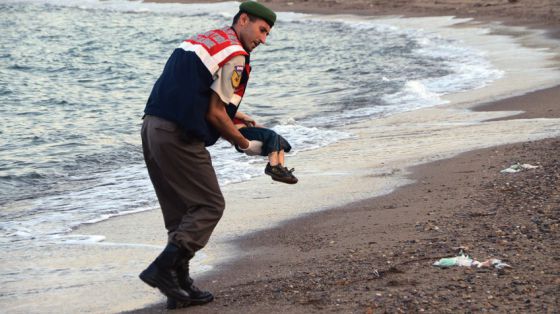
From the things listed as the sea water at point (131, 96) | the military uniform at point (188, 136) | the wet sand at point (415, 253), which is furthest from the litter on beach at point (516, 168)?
the military uniform at point (188, 136)

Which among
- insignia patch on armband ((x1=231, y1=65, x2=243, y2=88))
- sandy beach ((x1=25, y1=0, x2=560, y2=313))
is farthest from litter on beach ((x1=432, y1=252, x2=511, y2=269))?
insignia patch on armband ((x1=231, y1=65, x2=243, y2=88))

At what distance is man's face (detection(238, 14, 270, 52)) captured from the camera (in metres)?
5.37

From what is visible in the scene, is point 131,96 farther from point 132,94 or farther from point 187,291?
point 187,291

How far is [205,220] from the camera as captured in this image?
5473mm

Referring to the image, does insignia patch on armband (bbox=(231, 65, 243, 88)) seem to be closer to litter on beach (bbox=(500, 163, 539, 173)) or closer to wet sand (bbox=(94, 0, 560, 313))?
wet sand (bbox=(94, 0, 560, 313))

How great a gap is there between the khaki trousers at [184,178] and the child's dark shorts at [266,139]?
0.26 meters

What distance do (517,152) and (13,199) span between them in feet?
16.5

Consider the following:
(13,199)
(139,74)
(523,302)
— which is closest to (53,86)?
(139,74)

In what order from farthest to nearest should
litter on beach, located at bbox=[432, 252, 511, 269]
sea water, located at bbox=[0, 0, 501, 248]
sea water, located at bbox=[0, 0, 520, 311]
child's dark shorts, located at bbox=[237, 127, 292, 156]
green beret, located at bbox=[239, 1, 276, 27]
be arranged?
sea water, located at bbox=[0, 0, 501, 248] → sea water, located at bbox=[0, 0, 520, 311] → litter on beach, located at bbox=[432, 252, 511, 269] → child's dark shorts, located at bbox=[237, 127, 292, 156] → green beret, located at bbox=[239, 1, 276, 27]

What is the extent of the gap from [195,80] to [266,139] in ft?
1.77

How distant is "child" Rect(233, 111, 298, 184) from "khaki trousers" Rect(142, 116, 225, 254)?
0.81 feet

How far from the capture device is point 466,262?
227 inches

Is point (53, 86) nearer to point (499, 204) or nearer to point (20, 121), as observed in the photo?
point (20, 121)

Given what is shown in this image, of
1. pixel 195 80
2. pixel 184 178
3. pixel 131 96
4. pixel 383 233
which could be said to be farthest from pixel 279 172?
pixel 131 96
